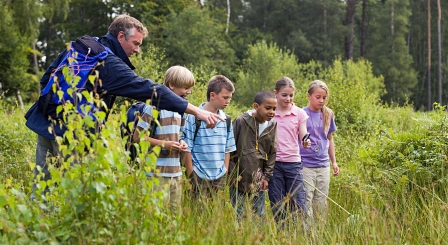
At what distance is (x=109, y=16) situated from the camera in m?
40.3

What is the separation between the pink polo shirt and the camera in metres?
5.76

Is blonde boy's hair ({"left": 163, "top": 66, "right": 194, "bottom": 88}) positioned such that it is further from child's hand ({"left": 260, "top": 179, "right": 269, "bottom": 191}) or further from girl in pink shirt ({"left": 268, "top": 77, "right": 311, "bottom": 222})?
girl in pink shirt ({"left": 268, "top": 77, "right": 311, "bottom": 222})

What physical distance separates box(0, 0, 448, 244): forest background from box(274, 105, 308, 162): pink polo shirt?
65 centimetres

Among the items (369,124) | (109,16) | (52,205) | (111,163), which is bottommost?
(369,124)

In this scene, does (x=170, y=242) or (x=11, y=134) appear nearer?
(x=170, y=242)

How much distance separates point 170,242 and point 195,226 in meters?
0.43

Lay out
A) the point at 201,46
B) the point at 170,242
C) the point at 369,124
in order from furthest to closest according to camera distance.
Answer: the point at 201,46 → the point at 369,124 → the point at 170,242

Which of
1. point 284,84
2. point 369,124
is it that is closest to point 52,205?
point 284,84

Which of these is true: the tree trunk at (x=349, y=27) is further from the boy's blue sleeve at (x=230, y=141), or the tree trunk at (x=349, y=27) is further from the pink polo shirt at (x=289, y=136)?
the boy's blue sleeve at (x=230, y=141)

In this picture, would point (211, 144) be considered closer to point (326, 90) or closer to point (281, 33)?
point (326, 90)

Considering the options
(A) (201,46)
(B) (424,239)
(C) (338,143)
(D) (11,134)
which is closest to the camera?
(B) (424,239)

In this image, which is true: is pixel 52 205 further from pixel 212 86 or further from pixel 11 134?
pixel 11 134

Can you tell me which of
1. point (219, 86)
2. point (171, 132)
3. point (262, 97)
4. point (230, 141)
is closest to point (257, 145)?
point (230, 141)

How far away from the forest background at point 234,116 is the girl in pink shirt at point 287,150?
466 millimetres
